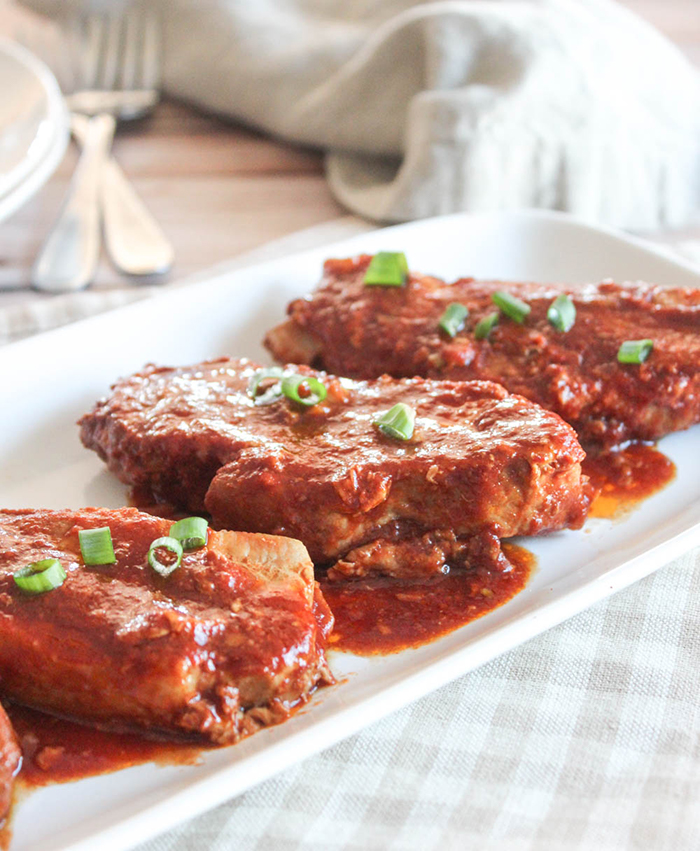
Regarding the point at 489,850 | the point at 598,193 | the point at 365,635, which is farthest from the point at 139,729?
the point at 598,193

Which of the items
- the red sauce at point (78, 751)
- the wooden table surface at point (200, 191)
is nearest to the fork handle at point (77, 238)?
the wooden table surface at point (200, 191)

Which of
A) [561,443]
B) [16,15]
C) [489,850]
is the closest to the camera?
[489,850]

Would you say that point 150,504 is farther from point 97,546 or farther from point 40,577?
point 40,577

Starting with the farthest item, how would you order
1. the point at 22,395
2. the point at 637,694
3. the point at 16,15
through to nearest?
the point at 16,15, the point at 22,395, the point at 637,694

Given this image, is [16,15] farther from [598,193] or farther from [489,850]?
[489,850]

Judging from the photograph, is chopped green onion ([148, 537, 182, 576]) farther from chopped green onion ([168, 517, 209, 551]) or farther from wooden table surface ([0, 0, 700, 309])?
wooden table surface ([0, 0, 700, 309])

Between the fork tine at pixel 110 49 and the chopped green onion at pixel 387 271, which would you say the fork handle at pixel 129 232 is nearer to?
the fork tine at pixel 110 49

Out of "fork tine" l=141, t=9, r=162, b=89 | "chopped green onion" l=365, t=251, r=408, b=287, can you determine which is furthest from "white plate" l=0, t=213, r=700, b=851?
"fork tine" l=141, t=9, r=162, b=89
